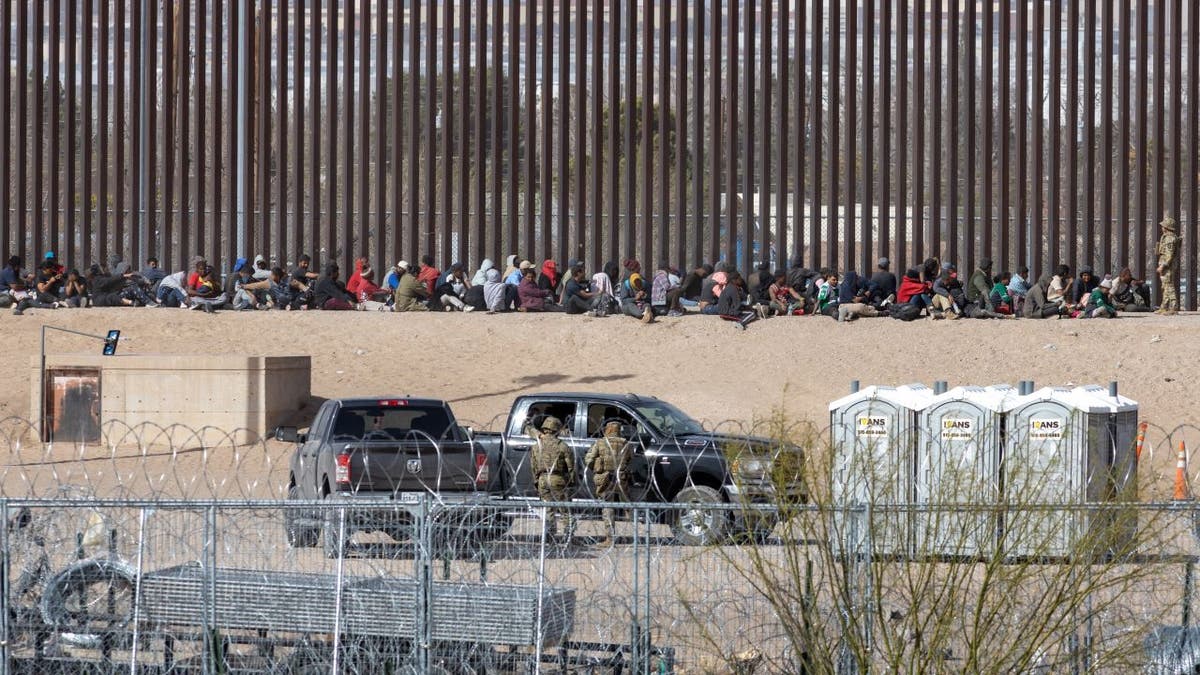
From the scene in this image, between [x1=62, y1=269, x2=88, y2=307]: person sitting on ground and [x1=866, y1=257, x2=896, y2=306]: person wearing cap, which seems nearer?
[x1=866, y1=257, x2=896, y2=306]: person wearing cap

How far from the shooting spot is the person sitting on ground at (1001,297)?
29.7 metres

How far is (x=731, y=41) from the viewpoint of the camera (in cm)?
3316

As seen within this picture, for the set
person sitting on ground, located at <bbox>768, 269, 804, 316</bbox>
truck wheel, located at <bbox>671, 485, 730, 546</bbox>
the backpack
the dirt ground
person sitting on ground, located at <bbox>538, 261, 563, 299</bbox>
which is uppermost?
person sitting on ground, located at <bbox>538, 261, 563, 299</bbox>

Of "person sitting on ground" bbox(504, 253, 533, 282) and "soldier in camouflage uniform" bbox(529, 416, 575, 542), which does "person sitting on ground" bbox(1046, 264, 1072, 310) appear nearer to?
"person sitting on ground" bbox(504, 253, 533, 282)

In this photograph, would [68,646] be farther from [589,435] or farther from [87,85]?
[87,85]

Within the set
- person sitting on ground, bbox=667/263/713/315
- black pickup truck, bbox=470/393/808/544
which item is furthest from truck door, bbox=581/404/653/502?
person sitting on ground, bbox=667/263/713/315

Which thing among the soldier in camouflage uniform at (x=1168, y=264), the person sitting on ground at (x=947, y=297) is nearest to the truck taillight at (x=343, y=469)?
the person sitting on ground at (x=947, y=297)

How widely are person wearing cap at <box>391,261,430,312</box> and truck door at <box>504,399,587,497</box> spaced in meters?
14.3

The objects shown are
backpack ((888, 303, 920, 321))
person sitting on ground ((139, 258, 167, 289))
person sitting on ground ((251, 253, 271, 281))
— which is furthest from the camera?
person sitting on ground ((251, 253, 271, 281))

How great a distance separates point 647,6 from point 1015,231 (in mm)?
7874

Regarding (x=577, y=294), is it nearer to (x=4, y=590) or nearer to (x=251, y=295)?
(x=251, y=295)

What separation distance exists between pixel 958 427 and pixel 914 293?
1485 centimetres

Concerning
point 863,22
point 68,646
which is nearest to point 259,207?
point 863,22

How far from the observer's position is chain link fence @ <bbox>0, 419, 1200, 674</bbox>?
834cm
